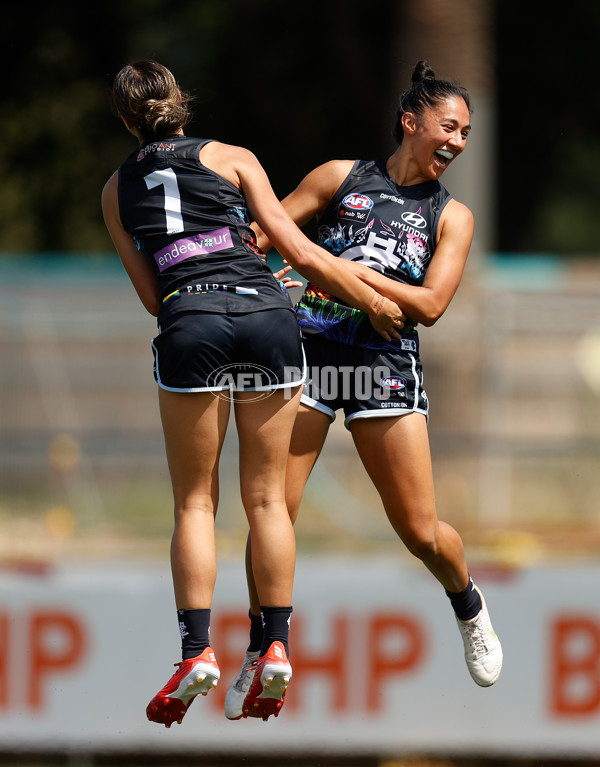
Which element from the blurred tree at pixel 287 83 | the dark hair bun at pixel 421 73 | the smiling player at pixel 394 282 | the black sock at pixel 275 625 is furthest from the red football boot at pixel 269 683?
the blurred tree at pixel 287 83

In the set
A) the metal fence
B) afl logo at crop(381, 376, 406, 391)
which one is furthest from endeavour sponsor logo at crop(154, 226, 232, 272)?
the metal fence

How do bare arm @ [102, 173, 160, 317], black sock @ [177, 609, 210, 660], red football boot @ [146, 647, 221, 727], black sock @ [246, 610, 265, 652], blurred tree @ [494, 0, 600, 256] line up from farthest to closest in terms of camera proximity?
1. blurred tree @ [494, 0, 600, 256]
2. black sock @ [246, 610, 265, 652]
3. bare arm @ [102, 173, 160, 317]
4. black sock @ [177, 609, 210, 660]
5. red football boot @ [146, 647, 221, 727]

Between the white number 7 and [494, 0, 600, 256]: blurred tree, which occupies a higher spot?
[494, 0, 600, 256]: blurred tree

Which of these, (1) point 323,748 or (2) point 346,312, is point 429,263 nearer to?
(2) point 346,312

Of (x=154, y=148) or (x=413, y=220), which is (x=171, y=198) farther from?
(x=413, y=220)

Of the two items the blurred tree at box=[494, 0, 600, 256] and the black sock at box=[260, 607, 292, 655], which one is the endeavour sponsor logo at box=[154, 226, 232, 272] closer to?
the black sock at box=[260, 607, 292, 655]

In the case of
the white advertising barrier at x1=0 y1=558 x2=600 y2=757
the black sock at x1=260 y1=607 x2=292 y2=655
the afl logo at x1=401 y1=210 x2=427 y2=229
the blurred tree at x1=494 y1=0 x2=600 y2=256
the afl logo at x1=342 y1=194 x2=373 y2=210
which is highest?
the blurred tree at x1=494 y1=0 x2=600 y2=256

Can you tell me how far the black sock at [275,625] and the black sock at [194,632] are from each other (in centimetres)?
23

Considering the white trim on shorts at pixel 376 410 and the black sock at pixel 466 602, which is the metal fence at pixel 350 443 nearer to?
the black sock at pixel 466 602

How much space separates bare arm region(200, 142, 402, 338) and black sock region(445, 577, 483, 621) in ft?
4.96

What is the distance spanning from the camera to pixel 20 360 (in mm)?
13352

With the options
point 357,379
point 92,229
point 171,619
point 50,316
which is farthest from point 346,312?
point 92,229

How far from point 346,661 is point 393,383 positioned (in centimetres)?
417

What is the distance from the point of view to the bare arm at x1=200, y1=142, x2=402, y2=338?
4.80 meters
